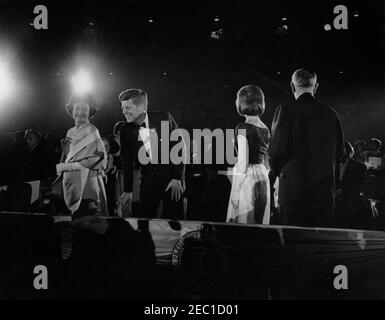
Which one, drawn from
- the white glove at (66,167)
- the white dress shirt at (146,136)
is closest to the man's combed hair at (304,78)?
the white dress shirt at (146,136)

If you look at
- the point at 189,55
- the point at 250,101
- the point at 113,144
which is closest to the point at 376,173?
the point at 250,101

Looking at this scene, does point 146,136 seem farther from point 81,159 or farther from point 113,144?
point 81,159

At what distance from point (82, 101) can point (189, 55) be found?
0.77m

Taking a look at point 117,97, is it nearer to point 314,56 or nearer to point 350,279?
point 314,56

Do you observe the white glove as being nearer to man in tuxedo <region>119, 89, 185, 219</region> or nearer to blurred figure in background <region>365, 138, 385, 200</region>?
man in tuxedo <region>119, 89, 185, 219</region>

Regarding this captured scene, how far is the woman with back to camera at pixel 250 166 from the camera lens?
7.95 feet

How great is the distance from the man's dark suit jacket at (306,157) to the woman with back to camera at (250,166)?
0.08 meters

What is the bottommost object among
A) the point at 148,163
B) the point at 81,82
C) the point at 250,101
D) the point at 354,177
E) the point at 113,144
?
the point at 354,177

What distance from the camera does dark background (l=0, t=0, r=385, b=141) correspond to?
247cm

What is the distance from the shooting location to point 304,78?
246 cm

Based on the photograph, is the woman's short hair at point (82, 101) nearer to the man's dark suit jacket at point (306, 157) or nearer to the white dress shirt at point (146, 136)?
the white dress shirt at point (146, 136)

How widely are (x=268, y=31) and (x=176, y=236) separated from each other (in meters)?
1.46

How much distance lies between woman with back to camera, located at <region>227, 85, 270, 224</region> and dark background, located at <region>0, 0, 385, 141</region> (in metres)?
0.07

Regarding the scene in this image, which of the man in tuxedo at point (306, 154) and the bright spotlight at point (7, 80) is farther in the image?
the bright spotlight at point (7, 80)
